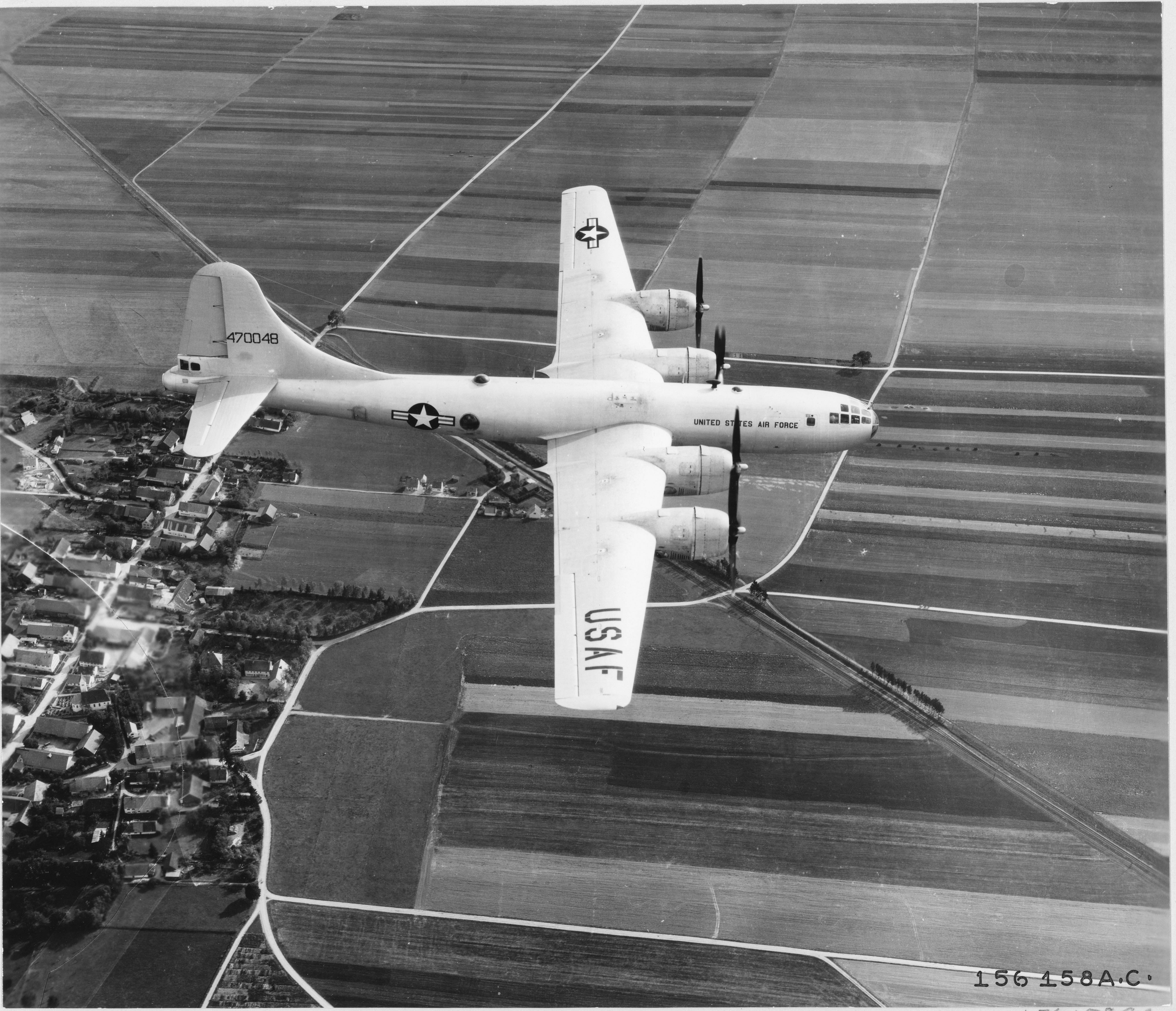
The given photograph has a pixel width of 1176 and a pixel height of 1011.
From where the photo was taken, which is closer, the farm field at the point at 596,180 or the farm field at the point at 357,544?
the farm field at the point at 357,544

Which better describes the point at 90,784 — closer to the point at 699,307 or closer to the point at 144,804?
the point at 144,804

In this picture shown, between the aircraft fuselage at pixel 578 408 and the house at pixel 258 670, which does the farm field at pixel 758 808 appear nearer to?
the house at pixel 258 670

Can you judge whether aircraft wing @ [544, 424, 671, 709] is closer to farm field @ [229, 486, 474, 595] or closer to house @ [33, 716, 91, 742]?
farm field @ [229, 486, 474, 595]

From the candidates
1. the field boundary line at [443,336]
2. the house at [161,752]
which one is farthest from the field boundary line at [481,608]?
the field boundary line at [443,336]

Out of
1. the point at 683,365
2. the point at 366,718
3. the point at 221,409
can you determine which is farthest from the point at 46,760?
the point at 683,365

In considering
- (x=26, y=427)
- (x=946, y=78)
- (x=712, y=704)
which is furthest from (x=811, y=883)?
(x=946, y=78)

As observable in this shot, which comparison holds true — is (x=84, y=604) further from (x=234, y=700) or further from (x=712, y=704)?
(x=712, y=704)
